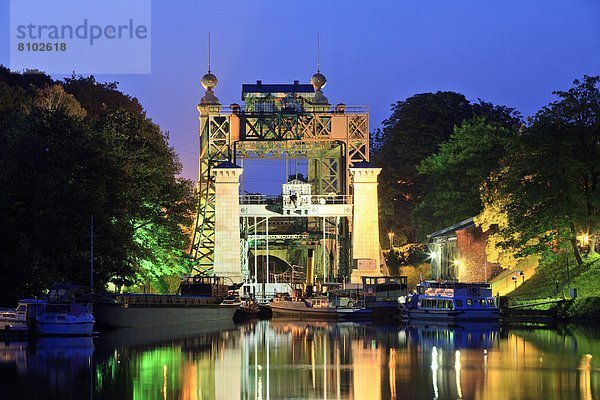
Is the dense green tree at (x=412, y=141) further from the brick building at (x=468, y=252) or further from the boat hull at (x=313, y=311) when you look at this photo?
the boat hull at (x=313, y=311)

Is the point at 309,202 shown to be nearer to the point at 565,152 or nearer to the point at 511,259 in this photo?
the point at 511,259

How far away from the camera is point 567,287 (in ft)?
205

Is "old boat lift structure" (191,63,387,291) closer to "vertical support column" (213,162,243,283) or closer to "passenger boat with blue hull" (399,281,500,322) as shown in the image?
"vertical support column" (213,162,243,283)

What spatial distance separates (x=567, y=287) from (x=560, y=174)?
669 cm

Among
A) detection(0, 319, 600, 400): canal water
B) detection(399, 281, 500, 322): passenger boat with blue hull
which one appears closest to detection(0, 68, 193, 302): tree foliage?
detection(0, 319, 600, 400): canal water

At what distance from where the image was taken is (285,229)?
298ft

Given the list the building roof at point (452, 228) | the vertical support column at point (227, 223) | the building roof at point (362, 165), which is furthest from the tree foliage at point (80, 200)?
the building roof at point (452, 228)

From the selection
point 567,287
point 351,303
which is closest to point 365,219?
point 351,303

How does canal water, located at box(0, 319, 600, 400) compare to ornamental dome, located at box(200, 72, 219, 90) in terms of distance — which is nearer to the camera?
canal water, located at box(0, 319, 600, 400)

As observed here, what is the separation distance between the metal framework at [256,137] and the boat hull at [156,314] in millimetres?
12256

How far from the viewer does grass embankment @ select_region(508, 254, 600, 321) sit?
59375 millimetres

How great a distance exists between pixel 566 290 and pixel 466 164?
2356cm

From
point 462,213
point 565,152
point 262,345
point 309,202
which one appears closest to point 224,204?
point 309,202

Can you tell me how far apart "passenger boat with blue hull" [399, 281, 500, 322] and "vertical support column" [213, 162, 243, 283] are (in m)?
18.3
